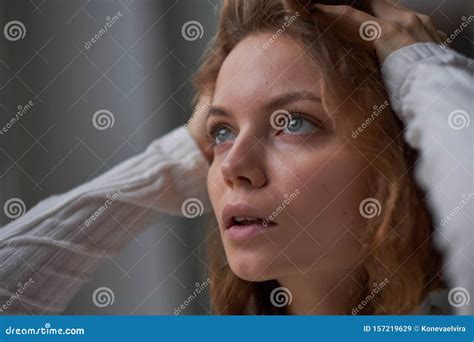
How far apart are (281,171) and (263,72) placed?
205 mm

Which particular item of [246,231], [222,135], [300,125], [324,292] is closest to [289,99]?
[300,125]

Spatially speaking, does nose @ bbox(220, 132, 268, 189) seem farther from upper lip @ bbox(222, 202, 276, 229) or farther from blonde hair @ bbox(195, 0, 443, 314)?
blonde hair @ bbox(195, 0, 443, 314)

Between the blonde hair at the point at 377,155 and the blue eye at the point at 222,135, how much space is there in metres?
0.20

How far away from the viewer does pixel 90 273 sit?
1583mm

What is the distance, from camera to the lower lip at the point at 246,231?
60.1 inches

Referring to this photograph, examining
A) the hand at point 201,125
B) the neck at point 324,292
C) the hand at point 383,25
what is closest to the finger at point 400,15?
the hand at point 383,25

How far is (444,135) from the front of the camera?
1508 mm

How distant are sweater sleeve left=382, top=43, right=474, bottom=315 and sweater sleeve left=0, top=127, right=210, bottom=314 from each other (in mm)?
439

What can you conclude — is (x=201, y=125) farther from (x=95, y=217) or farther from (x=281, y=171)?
(x=95, y=217)

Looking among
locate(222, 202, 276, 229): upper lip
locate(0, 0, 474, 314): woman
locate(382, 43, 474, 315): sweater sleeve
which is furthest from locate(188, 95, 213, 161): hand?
locate(382, 43, 474, 315): sweater sleeve

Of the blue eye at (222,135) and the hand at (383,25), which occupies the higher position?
the hand at (383,25)

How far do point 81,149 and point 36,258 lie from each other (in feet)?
0.82

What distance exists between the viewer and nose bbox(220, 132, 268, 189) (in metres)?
1.51

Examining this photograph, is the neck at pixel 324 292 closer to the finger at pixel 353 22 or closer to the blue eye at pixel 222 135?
the blue eye at pixel 222 135
